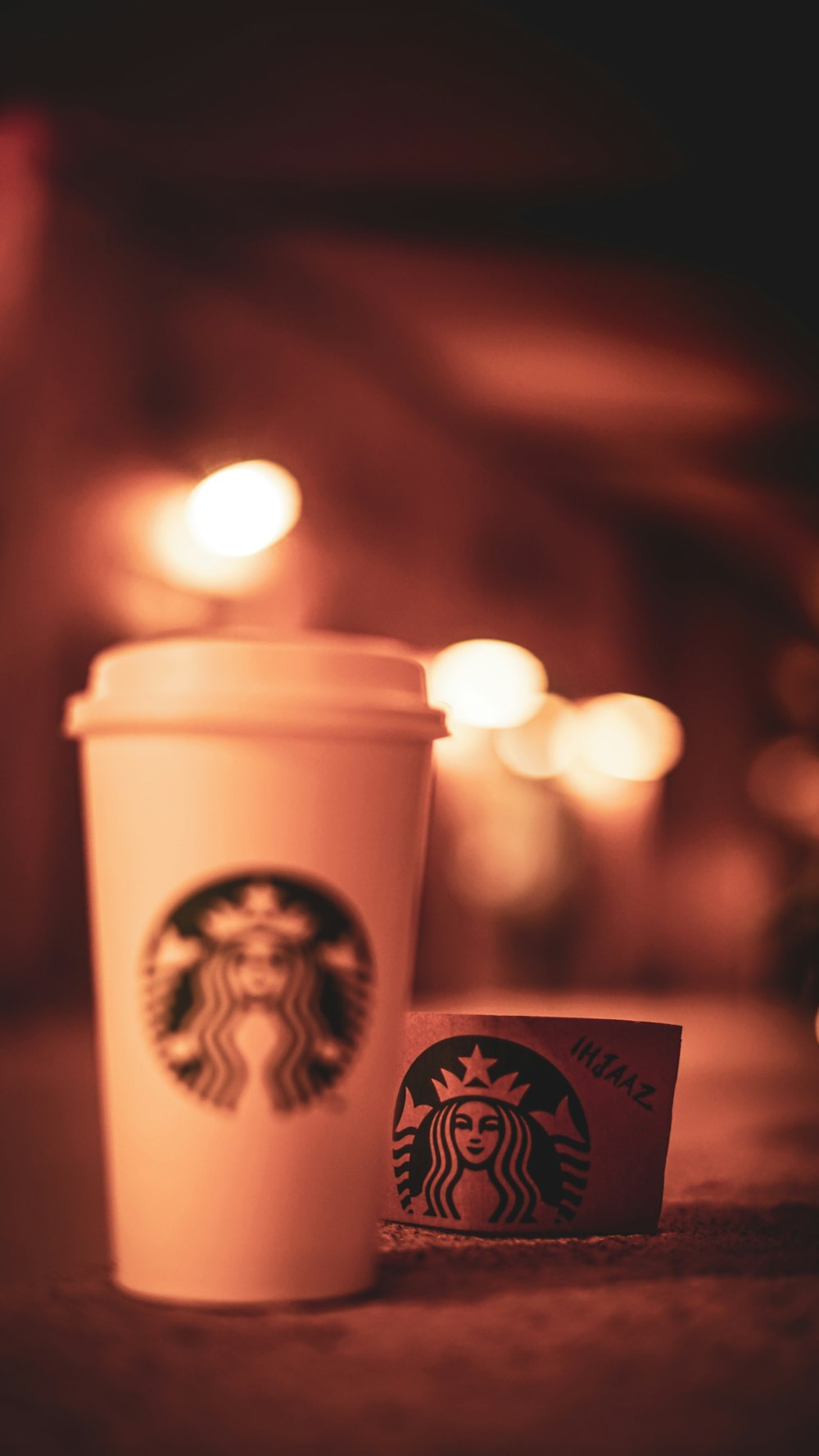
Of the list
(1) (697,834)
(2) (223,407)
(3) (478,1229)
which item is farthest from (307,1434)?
(1) (697,834)

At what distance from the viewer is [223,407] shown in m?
6.36

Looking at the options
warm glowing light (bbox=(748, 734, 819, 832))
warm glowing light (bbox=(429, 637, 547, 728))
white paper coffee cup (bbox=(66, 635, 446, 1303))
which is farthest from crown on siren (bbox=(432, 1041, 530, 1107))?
warm glowing light (bbox=(748, 734, 819, 832))

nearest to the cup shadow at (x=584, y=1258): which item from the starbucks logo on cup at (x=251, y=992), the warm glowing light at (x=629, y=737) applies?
the starbucks logo on cup at (x=251, y=992)

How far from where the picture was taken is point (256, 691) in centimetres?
110

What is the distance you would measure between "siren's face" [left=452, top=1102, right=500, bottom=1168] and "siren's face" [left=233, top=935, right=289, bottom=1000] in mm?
365

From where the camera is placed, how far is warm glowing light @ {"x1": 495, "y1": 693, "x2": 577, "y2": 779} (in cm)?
919

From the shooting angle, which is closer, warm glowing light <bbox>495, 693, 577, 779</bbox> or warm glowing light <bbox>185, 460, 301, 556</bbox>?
warm glowing light <bbox>185, 460, 301, 556</bbox>

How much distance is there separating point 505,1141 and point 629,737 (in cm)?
946

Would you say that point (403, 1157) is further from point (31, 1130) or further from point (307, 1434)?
point (31, 1130)

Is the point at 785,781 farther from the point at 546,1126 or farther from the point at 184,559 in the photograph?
the point at 546,1126

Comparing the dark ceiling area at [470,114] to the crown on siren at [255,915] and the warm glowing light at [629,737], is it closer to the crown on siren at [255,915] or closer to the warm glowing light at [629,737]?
the crown on siren at [255,915]

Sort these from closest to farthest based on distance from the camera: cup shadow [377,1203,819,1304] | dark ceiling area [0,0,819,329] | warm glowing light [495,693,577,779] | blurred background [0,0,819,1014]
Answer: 1. cup shadow [377,1203,819,1304]
2. dark ceiling area [0,0,819,329]
3. blurred background [0,0,819,1014]
4. warm glowing light [495,693,577,779]

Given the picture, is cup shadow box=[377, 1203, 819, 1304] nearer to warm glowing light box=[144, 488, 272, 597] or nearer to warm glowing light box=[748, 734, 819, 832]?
warm glowing light box=[144, 488, 272, 597]

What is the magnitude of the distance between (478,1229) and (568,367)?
628cm
